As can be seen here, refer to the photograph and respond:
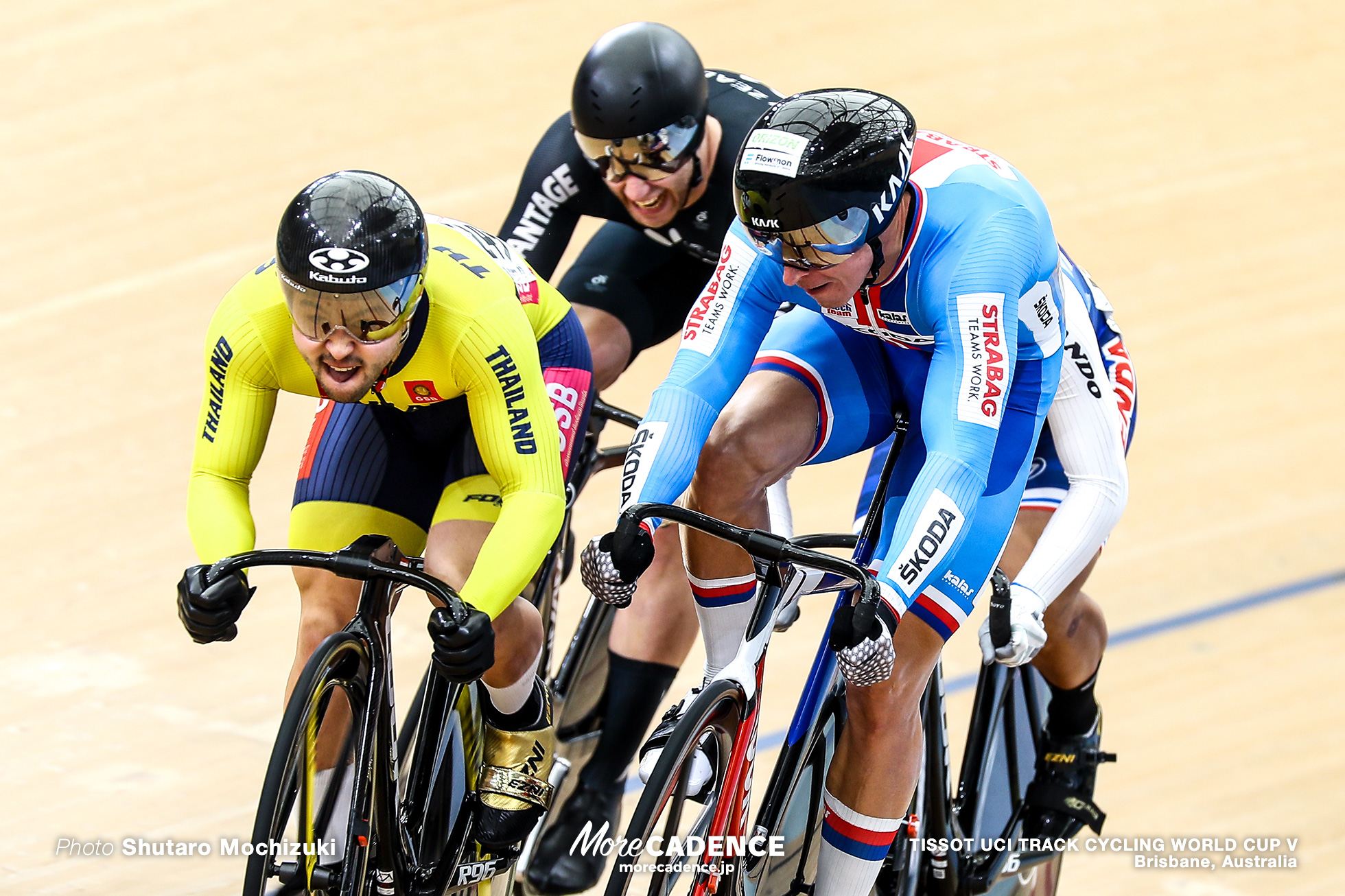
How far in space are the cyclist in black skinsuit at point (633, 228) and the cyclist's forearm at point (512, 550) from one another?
2.46ft

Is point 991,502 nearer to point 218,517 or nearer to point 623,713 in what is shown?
point 623,713

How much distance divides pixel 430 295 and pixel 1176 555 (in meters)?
3.01

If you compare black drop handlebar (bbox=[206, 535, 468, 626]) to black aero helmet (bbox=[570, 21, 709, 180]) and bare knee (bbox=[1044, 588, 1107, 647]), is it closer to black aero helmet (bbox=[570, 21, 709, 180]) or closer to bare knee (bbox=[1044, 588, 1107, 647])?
black aero helmet (bbox=[570, 21, 709, 180])

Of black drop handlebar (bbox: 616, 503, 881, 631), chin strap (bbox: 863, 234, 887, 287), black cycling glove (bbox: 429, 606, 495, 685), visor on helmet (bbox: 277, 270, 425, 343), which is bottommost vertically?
black cycling glove (bbox: 429, 606, 495, 685)

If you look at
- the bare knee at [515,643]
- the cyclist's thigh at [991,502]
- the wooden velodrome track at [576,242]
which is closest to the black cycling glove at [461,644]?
the bare knee at [515,643]

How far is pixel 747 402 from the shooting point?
2959mm

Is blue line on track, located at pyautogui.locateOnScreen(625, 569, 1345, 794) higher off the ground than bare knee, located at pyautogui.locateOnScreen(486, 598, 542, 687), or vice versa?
bare knee, located at pyautogui.locateOnScreen(486, 598, 542, 687)

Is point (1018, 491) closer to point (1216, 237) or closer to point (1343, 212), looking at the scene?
point (1216, 237)

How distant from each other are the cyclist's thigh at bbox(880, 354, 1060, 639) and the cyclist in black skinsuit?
0.78 m

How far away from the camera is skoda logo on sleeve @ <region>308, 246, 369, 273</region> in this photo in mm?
2557

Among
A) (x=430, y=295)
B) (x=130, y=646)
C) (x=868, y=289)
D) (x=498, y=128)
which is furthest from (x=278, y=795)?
(x=498, y=128)

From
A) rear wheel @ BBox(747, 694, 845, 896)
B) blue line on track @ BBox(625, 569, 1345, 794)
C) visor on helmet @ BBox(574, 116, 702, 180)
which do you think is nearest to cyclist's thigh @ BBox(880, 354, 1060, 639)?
rear wheel @ BBox(747, 694, 845, 896)

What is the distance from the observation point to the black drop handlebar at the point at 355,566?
8.43 feet

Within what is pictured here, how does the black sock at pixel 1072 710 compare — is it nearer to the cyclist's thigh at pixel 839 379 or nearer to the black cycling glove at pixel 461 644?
the cyclist's thigh at pixel 839 379
